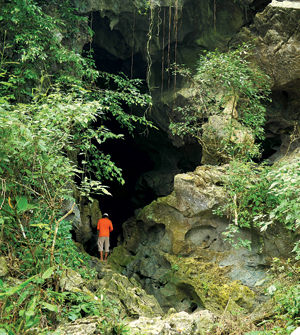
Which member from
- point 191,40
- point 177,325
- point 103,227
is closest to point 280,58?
point 191,40

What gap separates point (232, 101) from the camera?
8758 mm

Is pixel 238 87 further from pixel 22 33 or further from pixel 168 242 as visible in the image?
pixel 22 33

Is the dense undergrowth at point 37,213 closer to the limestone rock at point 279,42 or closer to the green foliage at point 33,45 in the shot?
the green foliage at point 33,45

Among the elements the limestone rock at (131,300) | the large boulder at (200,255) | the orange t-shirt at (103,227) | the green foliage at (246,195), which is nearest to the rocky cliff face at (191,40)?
the green foliage at (246,195)

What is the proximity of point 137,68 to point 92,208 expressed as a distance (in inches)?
239

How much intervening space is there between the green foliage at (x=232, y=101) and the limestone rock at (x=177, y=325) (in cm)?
423

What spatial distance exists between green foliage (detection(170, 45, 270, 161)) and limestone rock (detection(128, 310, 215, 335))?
4.23 meters

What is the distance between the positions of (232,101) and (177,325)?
20.8 feet

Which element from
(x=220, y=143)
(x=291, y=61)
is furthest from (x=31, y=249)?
(x=291, y=61)

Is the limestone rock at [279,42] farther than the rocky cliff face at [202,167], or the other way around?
the limestone rock at [279,42]

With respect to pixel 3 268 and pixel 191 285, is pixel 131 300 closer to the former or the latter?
pixel 191 285

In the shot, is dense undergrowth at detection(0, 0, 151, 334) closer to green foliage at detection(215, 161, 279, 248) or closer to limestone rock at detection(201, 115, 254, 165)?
green foliage at detection(215, 161, 279, 248)

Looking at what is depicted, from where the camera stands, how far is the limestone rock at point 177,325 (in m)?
4.08

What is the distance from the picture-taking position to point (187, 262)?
7426 mm
